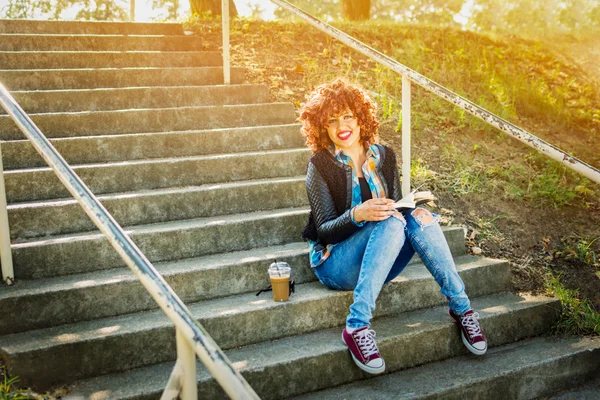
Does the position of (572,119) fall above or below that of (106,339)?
above

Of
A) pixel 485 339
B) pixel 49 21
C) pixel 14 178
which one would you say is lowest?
pixel 485 339

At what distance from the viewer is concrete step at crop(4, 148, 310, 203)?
3.82 metres

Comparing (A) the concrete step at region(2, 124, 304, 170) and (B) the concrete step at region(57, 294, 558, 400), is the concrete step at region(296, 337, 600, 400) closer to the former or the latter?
(B) the concrete step at region(57, 294, 558, 400)

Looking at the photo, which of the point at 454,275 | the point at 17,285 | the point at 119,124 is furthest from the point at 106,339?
the point at 119,124

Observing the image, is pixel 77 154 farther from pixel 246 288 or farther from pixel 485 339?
pixel 485 339

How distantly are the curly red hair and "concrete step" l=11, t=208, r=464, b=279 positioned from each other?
68 centimetres

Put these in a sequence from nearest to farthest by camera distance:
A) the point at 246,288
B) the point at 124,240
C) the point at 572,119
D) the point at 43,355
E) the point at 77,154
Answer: the point at 124,240
the point at 43,355
the point at 246,288
the point at 77,154
the point at 572,119

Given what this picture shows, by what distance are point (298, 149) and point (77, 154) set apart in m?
1.64

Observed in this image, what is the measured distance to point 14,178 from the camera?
3783 millimetres

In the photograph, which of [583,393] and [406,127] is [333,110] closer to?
[406,127]

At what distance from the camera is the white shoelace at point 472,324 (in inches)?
127

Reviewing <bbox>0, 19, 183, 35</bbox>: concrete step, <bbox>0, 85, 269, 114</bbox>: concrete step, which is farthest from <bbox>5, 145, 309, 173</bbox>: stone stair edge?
<bbox>0, 19, 183, 35</bbox>: concrete step

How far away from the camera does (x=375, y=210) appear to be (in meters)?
3.03

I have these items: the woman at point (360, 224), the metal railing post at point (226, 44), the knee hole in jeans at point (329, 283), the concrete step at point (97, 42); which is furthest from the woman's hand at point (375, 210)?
the concrete step at point (97, 42)
